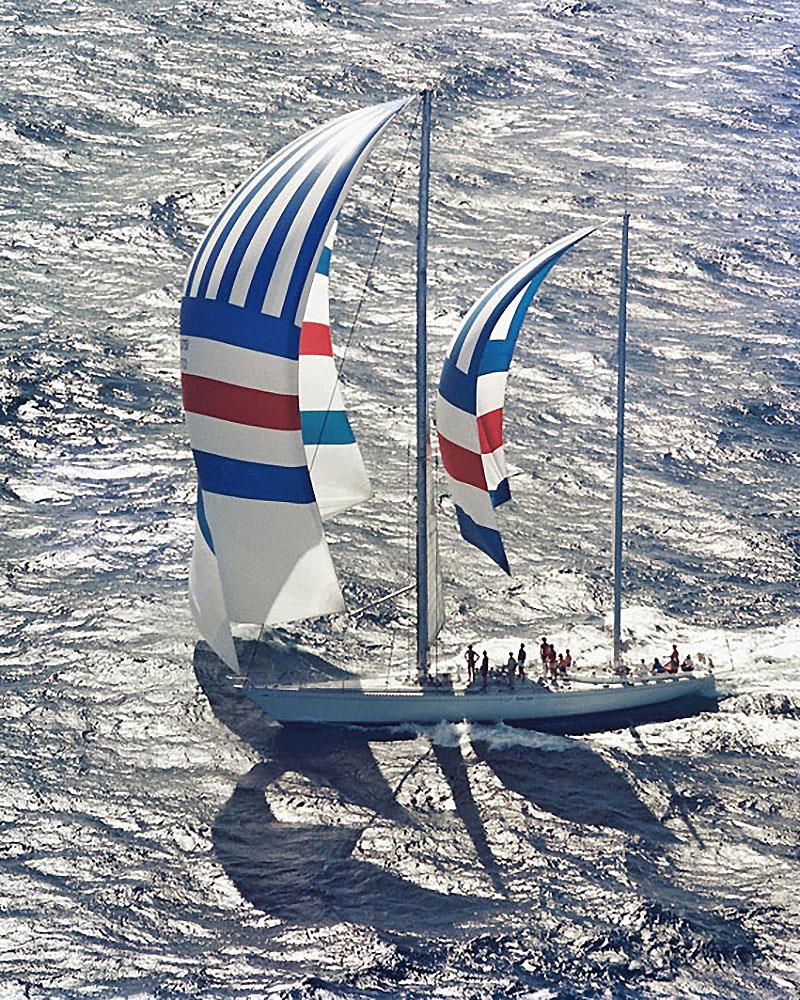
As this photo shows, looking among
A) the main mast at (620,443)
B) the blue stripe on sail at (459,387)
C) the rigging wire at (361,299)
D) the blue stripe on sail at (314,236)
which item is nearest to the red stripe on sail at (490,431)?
the blue stripe on sail at (459,387)

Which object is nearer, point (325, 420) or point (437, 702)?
point (437, 702)

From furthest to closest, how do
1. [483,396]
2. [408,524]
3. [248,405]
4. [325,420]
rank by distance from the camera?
[408,524], [325,420], [483,396], [248,405]

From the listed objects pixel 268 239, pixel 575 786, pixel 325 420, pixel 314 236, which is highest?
pixel 314 236

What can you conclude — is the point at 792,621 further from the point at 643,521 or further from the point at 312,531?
the point at 312,531

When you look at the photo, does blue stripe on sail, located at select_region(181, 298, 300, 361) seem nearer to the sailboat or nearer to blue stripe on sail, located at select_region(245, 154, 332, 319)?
the sailboat

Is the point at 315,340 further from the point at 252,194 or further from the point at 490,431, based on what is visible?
the point at 252,194

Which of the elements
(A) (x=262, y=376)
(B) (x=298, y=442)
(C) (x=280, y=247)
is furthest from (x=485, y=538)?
(C) (x=280, y=247)

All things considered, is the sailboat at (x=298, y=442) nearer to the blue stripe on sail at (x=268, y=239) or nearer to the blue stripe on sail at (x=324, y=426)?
the blue stripe on sail at (x=268, y=239)
